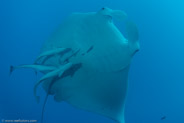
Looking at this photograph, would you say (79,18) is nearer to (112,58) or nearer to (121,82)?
(112,58)

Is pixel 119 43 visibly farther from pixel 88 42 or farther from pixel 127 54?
pixel 88 42

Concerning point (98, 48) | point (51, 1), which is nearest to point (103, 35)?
point (98, 48)

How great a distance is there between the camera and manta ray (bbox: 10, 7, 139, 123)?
1.73m

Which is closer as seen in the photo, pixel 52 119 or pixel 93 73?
pixel 93 73

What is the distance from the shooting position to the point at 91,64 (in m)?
1.80

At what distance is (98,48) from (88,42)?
0.36 feet

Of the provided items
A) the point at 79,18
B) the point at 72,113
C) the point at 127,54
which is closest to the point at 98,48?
the point at 127,54

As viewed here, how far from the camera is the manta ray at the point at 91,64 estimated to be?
1729 mm

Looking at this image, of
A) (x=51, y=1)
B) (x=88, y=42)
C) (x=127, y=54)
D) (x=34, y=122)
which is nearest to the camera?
(x=127, y=54)

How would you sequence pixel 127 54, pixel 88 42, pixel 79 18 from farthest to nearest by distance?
pixel 79 18, pixel 88 42, pixel 127 54

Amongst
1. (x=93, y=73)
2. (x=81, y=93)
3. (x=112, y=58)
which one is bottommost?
(x=81, y=93)

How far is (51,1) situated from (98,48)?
2842 mm

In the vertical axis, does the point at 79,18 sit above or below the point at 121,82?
above

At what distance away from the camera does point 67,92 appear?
1.90 metres
